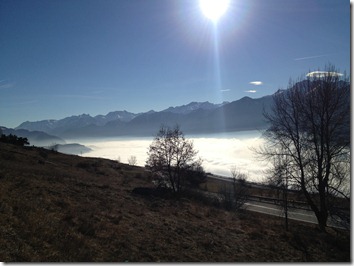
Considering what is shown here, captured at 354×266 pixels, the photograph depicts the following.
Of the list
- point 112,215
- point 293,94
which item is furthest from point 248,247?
point 293,94

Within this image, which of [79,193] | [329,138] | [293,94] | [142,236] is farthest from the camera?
[79,193]

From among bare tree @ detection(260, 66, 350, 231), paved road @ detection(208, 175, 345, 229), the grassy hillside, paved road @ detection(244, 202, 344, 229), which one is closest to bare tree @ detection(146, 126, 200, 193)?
paved road @ detection(208, 175, 345, 229)

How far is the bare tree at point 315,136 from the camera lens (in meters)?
14.2

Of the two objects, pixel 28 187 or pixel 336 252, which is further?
pixel 28 187

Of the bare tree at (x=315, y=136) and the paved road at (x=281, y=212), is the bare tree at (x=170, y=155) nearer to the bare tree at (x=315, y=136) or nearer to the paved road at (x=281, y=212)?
the paved road at (x=281, y=212)

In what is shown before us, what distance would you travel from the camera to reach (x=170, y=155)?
34000 mm

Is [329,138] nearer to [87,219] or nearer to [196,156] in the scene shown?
[87,219]

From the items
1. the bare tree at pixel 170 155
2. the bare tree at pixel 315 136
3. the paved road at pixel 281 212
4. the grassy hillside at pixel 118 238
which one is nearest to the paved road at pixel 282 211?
the paved road at pixel 281 212

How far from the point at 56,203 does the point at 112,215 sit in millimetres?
2639

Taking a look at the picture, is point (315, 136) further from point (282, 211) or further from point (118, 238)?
point (282, 211)

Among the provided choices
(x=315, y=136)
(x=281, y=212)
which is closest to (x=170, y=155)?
(x=281, y=212)

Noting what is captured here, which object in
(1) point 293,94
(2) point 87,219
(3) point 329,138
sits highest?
(1) point 293,94

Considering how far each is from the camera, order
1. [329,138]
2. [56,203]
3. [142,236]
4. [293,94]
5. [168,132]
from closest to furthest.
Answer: [142,236], [56,203], [329,138], [293,94], [168,132]

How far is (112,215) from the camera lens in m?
13.8
